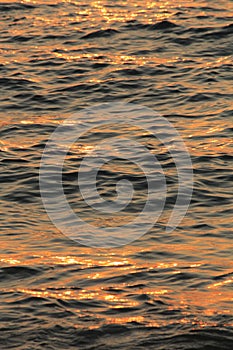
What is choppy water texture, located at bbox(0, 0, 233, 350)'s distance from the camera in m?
11.6

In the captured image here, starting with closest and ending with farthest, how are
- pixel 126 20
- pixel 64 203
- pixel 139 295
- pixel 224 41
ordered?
pixel 139 295 < pixel 64 203 < pixel 224 41 < pixel 126 20

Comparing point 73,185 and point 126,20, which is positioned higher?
point 126,20

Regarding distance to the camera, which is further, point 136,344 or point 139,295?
point 139,295

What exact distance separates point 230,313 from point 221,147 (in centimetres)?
632

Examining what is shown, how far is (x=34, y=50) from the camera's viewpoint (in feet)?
76.4

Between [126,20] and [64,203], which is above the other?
[126,20]

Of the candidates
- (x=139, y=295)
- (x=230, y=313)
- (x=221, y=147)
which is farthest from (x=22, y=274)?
(x=221, y=147)

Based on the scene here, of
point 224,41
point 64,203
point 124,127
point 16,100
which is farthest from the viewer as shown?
point 224,41

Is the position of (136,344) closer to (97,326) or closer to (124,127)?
(97,326)

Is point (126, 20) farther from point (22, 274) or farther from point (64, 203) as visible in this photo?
point (22, 274)

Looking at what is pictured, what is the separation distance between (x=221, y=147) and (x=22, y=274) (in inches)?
234

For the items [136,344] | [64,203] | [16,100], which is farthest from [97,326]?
[16,100]

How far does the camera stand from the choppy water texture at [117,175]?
11594 millimetres

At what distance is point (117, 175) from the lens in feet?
54.3
